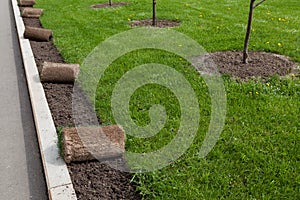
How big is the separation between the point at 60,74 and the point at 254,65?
119 inches

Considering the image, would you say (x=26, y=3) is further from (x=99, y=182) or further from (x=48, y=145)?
(x=99, y=182)

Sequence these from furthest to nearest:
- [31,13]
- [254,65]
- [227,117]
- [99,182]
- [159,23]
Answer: [31,13] → [159,23] → [254,65] → [227,117] → [99,182]

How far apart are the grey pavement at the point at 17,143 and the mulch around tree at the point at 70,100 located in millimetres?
349

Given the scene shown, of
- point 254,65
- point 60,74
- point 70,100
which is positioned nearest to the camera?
point 70,100

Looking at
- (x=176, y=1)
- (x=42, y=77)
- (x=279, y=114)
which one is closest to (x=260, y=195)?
(x=279, y=114)

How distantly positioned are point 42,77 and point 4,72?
143 cm

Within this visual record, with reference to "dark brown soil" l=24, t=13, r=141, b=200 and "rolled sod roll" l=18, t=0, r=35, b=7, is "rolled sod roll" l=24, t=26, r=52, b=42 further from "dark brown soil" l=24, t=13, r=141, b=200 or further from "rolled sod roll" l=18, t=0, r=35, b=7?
"rolled sod roll" l=18, t=0, r=35, b=7

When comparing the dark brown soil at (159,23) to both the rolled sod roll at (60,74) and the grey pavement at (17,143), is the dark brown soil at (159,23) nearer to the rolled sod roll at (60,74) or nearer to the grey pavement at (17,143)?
the grey pavement at (17,143)

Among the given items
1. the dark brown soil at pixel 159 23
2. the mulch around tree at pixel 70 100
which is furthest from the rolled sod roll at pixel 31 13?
the dark brown soil at pixel 159 23

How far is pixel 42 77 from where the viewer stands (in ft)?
17.2

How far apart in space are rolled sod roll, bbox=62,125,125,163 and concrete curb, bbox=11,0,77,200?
16 centimetres

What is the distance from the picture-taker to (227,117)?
4.01 metres

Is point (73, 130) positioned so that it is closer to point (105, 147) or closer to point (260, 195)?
point (105, 147)

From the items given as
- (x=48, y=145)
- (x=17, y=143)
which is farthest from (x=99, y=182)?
(x=17, y=143)
